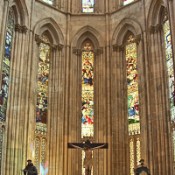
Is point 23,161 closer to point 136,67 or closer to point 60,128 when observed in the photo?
point 60,128

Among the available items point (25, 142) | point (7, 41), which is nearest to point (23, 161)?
point (25, 142)

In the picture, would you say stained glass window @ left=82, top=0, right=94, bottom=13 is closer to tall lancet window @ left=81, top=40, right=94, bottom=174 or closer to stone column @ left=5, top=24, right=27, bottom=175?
tall lancet window @ left=81, top=40, right=94, bottom=174

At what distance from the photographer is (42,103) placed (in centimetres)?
2306

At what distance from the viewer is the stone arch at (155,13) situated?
73.0ft

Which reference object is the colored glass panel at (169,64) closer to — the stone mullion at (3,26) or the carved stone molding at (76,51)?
the carved stone molding at (76,51)

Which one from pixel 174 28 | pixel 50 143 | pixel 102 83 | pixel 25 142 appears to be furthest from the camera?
pixel 102 83

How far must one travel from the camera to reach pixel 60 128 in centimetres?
2256

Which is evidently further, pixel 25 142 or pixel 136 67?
pixel 136 67

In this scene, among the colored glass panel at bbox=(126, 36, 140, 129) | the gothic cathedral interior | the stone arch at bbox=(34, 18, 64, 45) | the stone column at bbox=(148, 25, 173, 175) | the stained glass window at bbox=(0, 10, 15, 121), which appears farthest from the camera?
the stone arch at bbox=(34, 18, 64, 45)

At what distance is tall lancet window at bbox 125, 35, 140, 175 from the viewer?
22016mm

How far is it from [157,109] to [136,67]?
11.0 ft

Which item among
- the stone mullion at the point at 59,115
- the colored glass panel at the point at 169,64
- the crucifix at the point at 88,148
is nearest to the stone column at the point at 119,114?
the stone mullion at the point at 59,115

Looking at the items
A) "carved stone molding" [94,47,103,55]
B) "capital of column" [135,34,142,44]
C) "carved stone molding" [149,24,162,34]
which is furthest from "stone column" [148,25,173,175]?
"carved stone molding" [94,47,103,55]

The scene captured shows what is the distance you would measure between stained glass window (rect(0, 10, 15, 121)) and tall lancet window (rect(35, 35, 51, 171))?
227cm
